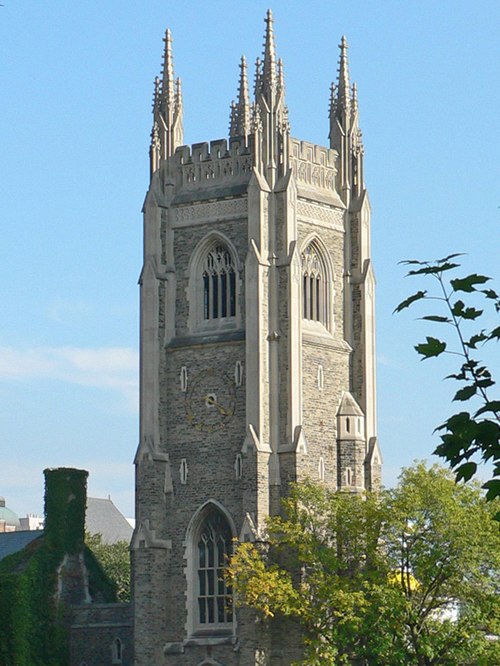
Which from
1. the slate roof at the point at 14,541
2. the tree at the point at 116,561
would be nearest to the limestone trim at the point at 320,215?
the slate roof at the point at 14,541

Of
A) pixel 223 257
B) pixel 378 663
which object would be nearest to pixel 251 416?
pixel 223 257

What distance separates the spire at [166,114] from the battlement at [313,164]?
16.8 ft

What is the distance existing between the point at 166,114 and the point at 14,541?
67.6ft

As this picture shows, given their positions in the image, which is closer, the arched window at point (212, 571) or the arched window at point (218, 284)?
the arched window at point (212, 571)

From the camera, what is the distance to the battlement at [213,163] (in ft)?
221

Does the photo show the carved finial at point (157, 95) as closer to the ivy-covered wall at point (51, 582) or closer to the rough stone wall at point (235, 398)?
the rough stone wall at point (235, 398)

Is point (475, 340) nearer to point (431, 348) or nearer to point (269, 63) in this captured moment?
point (431, 348)

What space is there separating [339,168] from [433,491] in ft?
54.7

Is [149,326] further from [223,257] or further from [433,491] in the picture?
[433,491]

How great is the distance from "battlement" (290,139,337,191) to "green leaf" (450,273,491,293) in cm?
5562

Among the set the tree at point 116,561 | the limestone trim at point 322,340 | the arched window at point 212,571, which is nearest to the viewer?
the arched window at point 212,571

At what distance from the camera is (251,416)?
64.2 meters

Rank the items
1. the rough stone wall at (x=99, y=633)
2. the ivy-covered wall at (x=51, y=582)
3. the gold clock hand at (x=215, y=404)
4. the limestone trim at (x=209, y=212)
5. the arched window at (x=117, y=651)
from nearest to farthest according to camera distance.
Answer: the gold clock hand at (x=215, y=404) < the limestone trim at (x=209, y=212) < the ivy-covered wall at (x=51, y=582) < the rough stone wall at (x=99, y=633) < the arched window at (x=117, y=651)

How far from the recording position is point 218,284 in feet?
220
